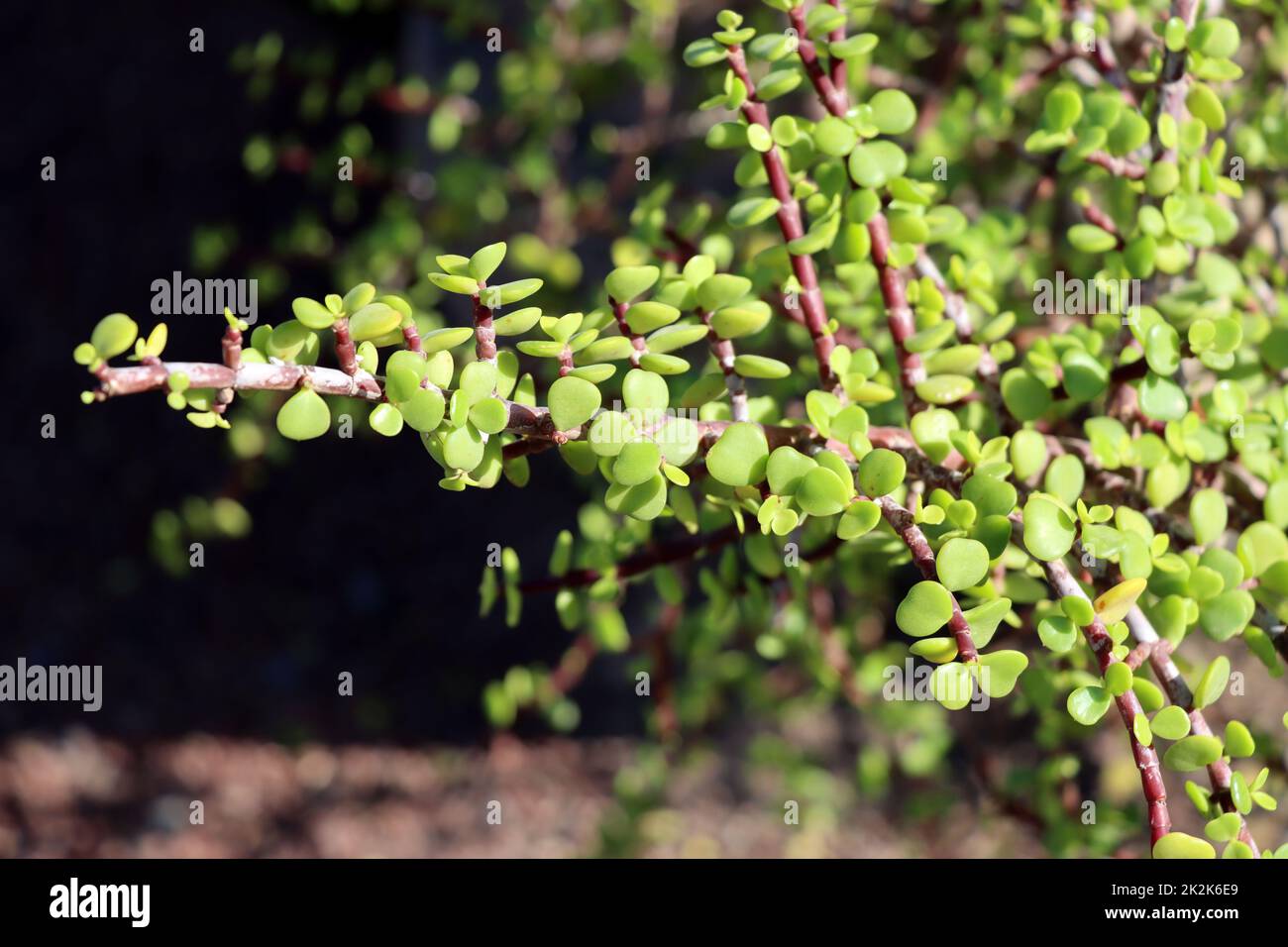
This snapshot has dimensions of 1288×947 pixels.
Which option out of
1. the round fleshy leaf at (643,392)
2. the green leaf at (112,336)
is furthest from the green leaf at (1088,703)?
the green leaf at (112,336)

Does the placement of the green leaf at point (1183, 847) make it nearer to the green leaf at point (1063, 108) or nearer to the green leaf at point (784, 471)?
the green leaf at point (784, 471)

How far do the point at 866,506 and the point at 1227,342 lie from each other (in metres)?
0.36

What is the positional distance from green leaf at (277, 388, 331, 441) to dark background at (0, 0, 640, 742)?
1815 millimetres

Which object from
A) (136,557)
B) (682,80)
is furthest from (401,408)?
(136,557)

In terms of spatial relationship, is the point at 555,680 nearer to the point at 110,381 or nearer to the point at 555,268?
the point at 555,268

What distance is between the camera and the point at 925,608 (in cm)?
69

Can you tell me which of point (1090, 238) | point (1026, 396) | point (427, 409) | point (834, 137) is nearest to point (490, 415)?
point (427, 409)

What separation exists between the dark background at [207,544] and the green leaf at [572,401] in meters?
1.80

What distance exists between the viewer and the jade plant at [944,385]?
0.71 meters

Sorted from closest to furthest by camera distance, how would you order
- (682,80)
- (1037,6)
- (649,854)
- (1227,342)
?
(1227,342)
(1037,6)
(649,854)
(682,80)

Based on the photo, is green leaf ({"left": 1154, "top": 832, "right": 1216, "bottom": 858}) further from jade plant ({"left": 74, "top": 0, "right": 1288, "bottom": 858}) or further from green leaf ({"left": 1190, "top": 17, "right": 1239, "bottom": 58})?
green leaf ({"left": 1190, "top": 17, "right": 1239, "bottom": 58})

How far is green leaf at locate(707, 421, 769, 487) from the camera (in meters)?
0.73

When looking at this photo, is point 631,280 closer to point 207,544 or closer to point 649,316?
point 649,316

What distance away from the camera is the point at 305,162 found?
2115mm
